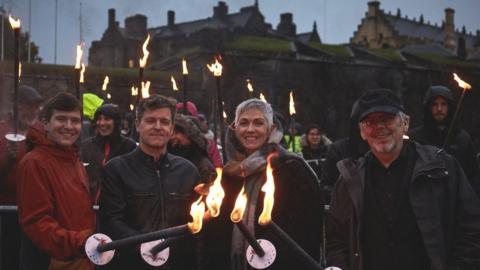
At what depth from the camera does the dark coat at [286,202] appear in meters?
3.24

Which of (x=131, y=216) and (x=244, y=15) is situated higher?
(x=244, y=15)

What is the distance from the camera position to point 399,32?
7150cm

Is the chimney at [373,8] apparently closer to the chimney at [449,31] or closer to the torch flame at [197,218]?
the chimney at [449,31]

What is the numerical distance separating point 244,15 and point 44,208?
5470 centimetres

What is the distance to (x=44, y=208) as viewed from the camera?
10.5 feet

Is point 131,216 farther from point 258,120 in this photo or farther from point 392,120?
point 392,120

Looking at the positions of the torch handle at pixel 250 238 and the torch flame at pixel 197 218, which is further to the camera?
the torch flame at pixel 197 218

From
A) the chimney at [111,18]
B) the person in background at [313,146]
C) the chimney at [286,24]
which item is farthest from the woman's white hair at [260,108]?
the chimney at [111,18]

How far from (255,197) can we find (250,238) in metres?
1.59

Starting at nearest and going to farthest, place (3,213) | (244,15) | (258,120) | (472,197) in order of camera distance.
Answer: (472,197), (258,120), (3,213), (244,15)

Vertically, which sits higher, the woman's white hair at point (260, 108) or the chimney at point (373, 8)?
the chimney at point (373, 8)

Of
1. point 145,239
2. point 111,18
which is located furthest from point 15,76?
point 111,18

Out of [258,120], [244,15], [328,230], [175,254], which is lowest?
[175,254]

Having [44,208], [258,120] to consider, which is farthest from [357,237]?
[44,208]
